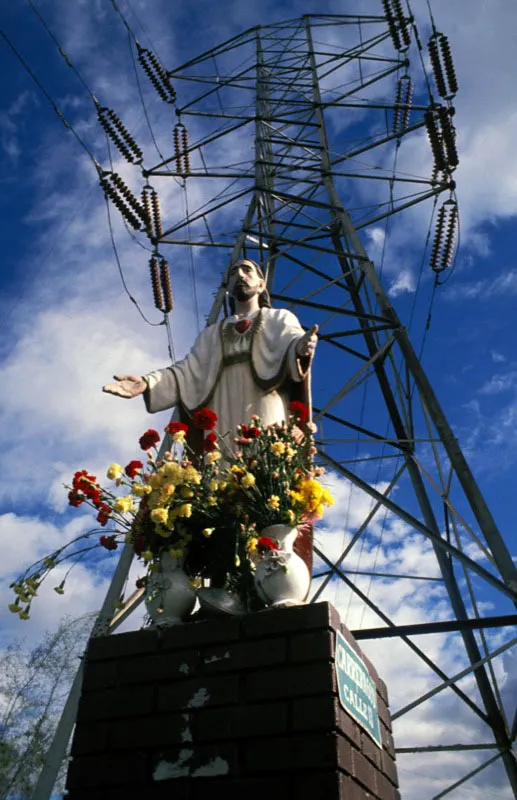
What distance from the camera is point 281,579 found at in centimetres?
316

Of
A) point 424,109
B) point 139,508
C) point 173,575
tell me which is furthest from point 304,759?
point 424,109

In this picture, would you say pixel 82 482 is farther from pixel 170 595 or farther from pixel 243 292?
pixel 243 292

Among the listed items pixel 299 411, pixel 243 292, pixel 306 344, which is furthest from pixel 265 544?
pixel 243 292

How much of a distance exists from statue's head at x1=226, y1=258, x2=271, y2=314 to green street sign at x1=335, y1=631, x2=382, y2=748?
2490mm

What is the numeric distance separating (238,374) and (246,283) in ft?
2.35

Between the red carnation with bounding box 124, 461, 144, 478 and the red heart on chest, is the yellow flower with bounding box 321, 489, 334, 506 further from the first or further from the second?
the red heart on chest

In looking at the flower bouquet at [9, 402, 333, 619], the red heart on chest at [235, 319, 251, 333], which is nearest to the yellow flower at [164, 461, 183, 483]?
the flower bouquet at [9, 402, 333, 619]

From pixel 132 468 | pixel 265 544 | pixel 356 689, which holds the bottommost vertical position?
pixel 356 689

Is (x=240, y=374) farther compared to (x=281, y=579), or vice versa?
(x=240, y=374)

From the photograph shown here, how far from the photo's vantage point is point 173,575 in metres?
3.39

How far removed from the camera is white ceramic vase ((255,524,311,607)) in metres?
3.15

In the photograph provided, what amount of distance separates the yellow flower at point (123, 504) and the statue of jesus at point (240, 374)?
92 cm

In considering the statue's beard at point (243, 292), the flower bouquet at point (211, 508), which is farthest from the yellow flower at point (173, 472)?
the statue's beard at point (243, 292)

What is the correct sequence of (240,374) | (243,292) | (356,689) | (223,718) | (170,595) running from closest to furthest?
(223,718) → (356,689) → (170,595) → (240,374) → (243,292)
